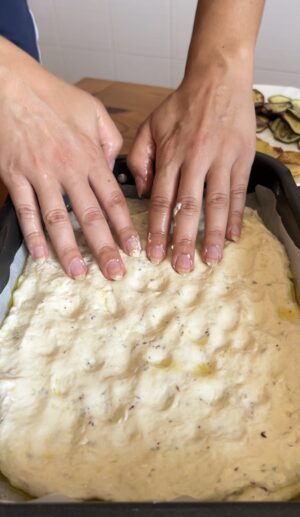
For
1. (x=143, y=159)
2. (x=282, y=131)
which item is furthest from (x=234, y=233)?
(x=282, y=131)

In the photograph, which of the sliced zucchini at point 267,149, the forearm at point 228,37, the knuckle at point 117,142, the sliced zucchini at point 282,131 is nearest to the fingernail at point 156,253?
the knuckle at point 117,142

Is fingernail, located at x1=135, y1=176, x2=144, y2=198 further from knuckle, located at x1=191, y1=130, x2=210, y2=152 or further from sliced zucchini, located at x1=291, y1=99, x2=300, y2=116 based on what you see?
sliced zucchini, located at x1=291, y1=99, x2=300, y2=116

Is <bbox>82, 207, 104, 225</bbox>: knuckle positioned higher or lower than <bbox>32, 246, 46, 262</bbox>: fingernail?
higher

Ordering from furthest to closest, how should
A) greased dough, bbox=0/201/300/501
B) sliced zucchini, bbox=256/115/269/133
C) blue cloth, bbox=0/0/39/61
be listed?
sliced zucchini, bbox=256/115/269/133
blue cloth, bbox=0/0/39/61
greased dough, bbox=0/201/300/501

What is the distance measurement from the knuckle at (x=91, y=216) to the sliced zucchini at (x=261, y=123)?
626mm

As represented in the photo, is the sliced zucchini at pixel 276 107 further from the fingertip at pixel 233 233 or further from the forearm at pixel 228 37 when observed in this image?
the fingertip at pixel 233 233

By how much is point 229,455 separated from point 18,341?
0.32m

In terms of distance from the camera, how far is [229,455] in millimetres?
537

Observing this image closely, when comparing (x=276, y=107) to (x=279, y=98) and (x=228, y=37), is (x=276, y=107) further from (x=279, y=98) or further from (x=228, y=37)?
(x=228, y=37)

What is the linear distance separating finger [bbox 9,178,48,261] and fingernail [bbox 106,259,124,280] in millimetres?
116

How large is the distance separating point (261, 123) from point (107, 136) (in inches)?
20.9

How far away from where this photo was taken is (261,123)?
4.09 ft

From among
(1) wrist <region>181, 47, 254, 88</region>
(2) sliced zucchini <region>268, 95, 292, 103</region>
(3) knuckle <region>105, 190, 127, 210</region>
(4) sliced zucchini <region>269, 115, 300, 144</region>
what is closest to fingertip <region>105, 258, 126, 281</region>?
(3) knuckle <region>105, 190, 127, 210</region>

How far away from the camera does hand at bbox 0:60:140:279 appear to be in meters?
0.77
